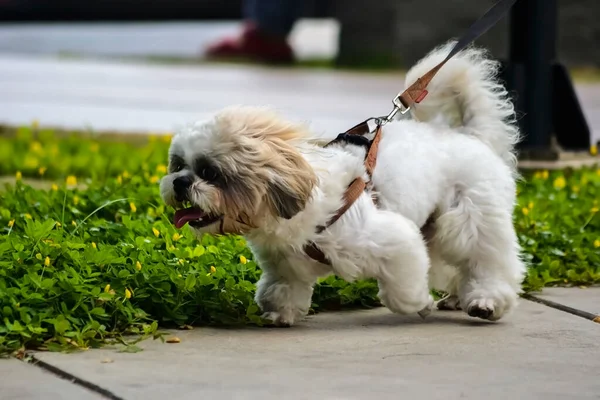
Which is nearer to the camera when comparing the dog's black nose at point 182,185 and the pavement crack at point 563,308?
the dog's black nose at point 182,185

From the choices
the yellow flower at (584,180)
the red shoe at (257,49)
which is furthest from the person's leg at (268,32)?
the yellow flower at (584,180)

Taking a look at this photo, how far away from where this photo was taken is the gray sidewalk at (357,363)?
4.07 metres

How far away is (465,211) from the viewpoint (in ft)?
17.8

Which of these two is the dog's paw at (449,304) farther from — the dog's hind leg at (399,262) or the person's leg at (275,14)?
the person's leg at (275,14)

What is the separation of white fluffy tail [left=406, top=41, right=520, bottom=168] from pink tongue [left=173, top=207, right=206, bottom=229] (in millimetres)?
1491

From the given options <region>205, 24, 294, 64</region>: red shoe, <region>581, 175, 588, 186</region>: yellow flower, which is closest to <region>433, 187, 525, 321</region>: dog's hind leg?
<region>581, 175, 588, 186</region>: yellow flower

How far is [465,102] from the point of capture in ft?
19.2

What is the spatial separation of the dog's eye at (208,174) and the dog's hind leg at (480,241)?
116 centimetres

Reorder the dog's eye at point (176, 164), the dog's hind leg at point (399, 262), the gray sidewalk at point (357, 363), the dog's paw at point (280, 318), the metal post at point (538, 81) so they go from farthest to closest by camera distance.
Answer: the metal post at point (538, 81) < the dog's paw at point (280, 318) < the dog's hind leg at point (399, 262) < the dog's eye at point (176, 164) < the gray sidewalk at point (357, 363)

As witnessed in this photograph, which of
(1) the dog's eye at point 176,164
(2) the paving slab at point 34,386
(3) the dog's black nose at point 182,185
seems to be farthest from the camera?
(1) the dog's eye at point 176,164

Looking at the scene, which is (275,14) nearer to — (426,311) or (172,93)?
(172,93)

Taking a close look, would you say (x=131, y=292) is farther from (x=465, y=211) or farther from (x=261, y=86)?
(x=261, y=86)

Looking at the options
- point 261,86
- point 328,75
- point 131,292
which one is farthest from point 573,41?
point 131,292

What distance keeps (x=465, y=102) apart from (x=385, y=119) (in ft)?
1.48
